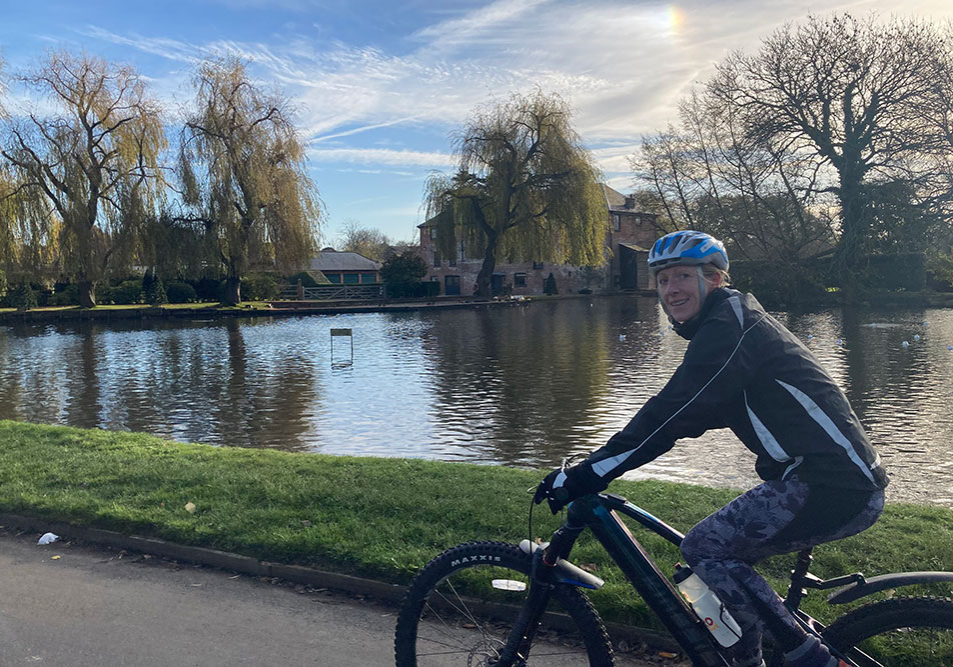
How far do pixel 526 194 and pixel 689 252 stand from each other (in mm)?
45990

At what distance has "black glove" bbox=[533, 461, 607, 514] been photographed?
2.60 metres

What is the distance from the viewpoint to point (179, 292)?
51.6 m

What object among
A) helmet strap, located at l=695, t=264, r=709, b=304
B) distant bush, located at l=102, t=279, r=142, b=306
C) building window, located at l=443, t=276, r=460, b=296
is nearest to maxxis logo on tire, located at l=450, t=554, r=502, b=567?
helmet strap, located at l=695, t=264, r=709, b=304

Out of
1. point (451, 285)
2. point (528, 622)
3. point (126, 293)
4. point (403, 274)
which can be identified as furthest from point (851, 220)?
point (126, 293)

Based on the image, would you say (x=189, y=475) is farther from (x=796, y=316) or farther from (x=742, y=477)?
(x=796, y=316)

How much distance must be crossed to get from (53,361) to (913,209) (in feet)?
106

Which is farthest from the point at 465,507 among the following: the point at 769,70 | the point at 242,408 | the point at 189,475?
the point at 769,70

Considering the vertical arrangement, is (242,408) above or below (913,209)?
below

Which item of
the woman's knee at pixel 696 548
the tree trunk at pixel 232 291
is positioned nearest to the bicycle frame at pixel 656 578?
the woman's knee at pixel 696 548

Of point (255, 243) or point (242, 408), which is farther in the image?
point (255, 243)

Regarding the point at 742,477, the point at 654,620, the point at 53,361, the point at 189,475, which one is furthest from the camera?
the point at 53,361

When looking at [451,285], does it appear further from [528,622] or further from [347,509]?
[528,622]

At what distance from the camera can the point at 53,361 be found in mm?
21219

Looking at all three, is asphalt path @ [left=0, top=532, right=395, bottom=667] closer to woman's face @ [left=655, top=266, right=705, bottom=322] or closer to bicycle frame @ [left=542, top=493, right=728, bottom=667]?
bicycle frame @ [left=542, top=493, right=728, bottom=667]
